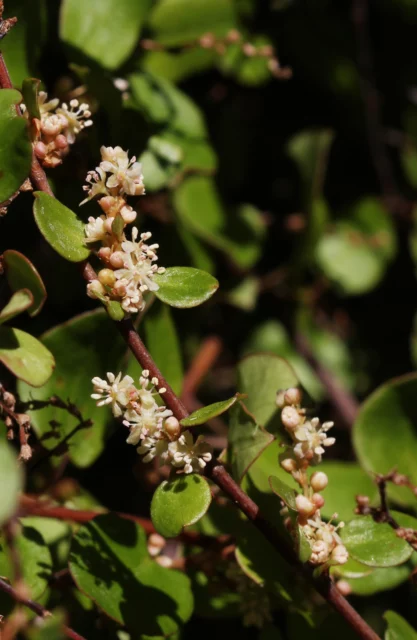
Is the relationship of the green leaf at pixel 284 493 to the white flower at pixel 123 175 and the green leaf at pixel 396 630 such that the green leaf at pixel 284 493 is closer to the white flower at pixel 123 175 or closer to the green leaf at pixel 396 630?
the green leaf at pixel 396 630

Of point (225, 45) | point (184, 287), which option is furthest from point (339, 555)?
point (225, 45)

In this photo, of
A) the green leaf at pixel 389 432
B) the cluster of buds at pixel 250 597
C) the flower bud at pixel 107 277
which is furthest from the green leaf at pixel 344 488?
the flower bud at pixel 107 277

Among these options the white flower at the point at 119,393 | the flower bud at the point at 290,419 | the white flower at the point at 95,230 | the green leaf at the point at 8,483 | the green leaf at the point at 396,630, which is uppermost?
the white flower at the point at 95,230

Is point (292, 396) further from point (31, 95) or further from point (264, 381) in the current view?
point (31, 95)

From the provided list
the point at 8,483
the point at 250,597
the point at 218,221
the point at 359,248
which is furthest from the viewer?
the point at 359,248

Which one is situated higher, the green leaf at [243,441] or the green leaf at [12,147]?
the green leaf at [12,147]

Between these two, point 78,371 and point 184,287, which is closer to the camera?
point 184,287

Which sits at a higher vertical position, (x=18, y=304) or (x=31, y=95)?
(x=31, y=95)

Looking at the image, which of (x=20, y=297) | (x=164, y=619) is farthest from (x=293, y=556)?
(x=20, y=297)
